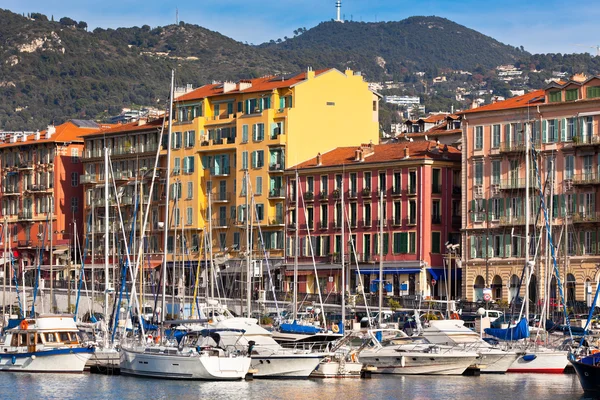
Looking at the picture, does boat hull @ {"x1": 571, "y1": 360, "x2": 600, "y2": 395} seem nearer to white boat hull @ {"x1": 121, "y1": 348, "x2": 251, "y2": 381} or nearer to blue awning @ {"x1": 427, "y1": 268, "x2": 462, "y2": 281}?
white boat hull @ {"x1": 121, "y1": 348, "x2": 251, "y2": 381}

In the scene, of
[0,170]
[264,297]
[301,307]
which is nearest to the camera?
[301,307]

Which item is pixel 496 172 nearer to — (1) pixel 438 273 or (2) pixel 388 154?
(1) pixel 438 273

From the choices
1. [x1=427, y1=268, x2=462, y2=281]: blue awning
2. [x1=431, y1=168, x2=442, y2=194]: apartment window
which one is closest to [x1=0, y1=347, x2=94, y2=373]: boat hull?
[x1=427, y1=268, x2=462, y2=281]: blue awning

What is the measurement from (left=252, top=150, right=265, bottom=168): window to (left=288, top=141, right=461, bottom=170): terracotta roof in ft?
10.7

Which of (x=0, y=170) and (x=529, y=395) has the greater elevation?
(x=0, y=170)

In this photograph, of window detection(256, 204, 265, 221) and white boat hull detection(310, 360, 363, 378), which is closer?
white boat hull detection(310, 360, 363, 378)

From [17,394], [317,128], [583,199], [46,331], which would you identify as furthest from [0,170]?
[17,394]

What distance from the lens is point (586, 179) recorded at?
116562mm

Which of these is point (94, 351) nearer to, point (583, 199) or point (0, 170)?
point (583, 199)

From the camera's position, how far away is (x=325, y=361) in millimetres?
81625

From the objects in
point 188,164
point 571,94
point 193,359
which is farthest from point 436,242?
point 193,359

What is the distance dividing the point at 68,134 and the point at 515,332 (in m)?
86.0

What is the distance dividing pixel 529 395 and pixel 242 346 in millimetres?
14703

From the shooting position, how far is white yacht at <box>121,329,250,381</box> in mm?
77125
